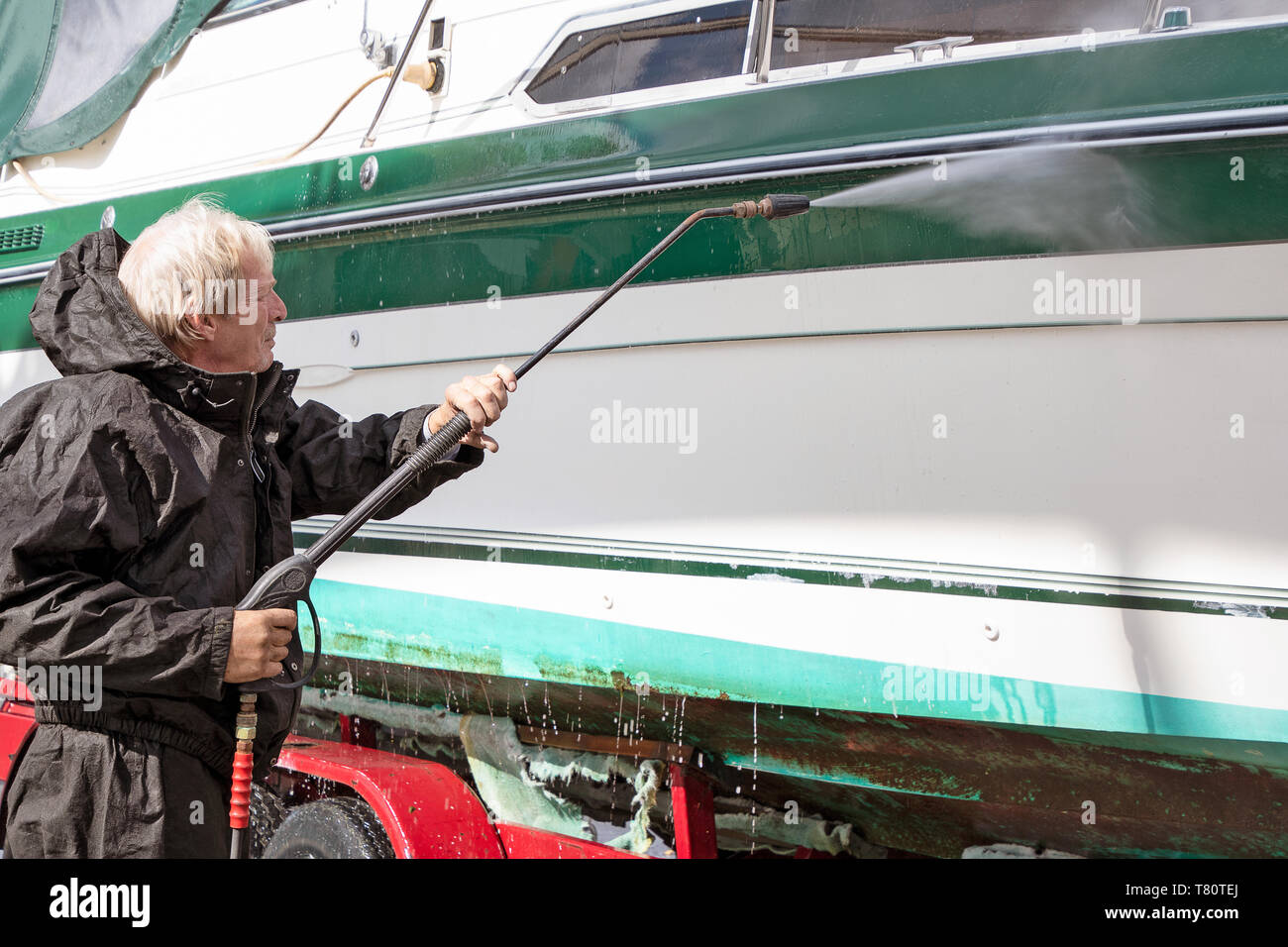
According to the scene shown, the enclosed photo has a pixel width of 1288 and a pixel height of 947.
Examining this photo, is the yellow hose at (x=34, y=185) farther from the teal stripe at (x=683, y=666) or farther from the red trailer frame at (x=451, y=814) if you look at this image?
the red trailer frame at (x=451, y=814)

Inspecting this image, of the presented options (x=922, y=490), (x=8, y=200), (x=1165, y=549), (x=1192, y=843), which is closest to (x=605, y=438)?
(x=922, y=490)

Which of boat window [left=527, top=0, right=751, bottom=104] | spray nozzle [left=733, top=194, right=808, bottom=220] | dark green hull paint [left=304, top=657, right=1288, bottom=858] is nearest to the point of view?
spray nozzle [left=733, top=194, right=808, bottom=220]

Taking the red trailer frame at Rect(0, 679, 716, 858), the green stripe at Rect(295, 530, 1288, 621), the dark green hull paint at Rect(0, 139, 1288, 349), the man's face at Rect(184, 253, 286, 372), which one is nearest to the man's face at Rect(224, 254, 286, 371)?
the man's face at Rect(184, 253, 286, 372)

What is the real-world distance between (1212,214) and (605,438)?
4.21ft

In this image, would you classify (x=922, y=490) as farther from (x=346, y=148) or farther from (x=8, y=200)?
(x=8, y=200)

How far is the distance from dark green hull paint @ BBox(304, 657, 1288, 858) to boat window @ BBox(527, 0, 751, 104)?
134cm

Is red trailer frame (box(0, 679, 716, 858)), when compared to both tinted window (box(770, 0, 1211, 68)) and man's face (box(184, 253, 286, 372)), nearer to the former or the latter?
man's face (box(184, 253, 286, 372))

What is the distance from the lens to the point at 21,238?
358cm

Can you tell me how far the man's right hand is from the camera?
1.58 meters

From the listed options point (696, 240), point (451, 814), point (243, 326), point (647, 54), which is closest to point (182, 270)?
point (243, 326)

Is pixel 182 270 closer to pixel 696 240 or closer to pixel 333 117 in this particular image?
pixel 696 240

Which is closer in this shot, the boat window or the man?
the man

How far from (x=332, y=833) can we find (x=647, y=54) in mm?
1926

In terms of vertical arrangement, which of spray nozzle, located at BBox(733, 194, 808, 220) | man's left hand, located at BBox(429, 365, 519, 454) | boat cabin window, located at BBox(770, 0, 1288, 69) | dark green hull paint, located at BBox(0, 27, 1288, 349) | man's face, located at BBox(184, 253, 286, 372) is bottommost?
man's left hand, located at BBox(429, 365, 519, 454)
